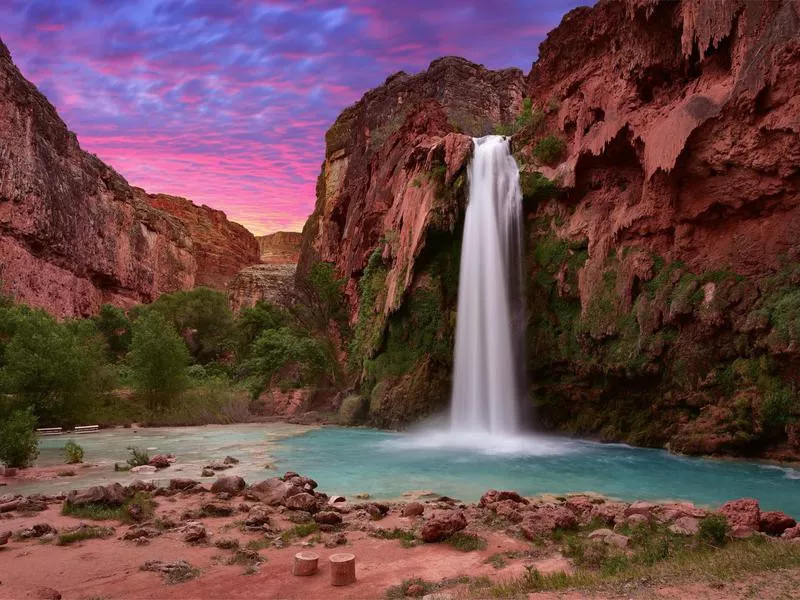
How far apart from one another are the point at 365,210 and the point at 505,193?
18.5 m

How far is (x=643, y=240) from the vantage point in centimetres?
2041

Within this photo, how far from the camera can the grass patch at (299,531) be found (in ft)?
24.9

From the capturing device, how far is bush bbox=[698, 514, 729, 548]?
637cm

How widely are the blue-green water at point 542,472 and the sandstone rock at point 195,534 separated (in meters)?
4.09

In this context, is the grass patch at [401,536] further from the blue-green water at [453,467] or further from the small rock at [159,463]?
the small rock at [159,463]

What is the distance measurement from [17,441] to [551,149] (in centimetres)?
2245

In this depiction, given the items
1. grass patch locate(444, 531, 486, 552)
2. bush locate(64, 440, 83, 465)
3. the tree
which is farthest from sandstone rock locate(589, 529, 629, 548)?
the tree

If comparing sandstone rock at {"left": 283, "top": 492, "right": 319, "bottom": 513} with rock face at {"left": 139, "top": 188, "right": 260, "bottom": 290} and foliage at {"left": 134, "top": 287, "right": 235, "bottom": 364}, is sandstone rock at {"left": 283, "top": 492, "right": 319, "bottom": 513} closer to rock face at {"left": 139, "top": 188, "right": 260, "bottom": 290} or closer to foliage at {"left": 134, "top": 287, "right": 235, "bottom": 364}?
foliage at {"left": 134, "top": 287, "right": 235, "bottom": 364}

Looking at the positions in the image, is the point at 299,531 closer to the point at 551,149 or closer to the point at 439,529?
the point at 439,529

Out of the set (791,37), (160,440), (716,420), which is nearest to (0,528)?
(160,440)

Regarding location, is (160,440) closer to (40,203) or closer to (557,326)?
(557,326)

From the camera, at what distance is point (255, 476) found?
42.6ft

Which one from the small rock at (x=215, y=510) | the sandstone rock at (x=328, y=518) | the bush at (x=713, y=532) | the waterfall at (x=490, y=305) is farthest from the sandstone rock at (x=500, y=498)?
the waterfall at (x=490, y=305)

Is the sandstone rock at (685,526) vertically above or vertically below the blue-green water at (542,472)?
above
